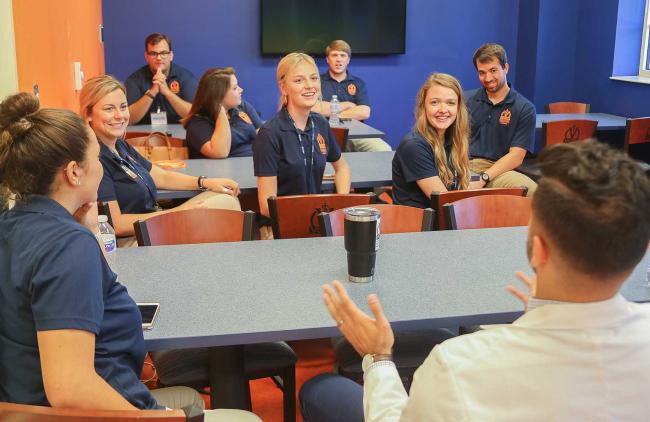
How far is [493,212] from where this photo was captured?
311cm

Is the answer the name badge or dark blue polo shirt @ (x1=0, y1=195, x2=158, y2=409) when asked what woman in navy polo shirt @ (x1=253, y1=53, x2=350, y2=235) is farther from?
the name badge

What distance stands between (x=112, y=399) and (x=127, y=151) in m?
2.30

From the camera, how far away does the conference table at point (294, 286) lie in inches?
78.3

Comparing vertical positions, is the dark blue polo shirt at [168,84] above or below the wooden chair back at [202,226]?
above

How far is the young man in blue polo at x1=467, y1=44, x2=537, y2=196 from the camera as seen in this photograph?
500 centimetres

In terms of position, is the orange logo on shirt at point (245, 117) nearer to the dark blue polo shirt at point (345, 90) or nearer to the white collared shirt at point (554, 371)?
the dark blue polo shirt at point (345, 90)

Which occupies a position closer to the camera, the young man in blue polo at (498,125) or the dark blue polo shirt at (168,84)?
the young man in blue polo at (498,125)

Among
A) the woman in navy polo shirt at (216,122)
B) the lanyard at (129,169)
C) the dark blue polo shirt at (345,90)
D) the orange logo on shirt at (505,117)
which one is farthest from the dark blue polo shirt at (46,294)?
the dark blue polo shirt at (345,90)

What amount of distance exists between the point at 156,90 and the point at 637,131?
3854mm

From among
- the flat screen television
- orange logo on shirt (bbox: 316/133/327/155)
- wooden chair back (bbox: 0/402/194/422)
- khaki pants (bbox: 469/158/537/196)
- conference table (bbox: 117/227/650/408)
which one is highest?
the flat screen television

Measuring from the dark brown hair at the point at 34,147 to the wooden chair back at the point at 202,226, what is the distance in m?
1.12

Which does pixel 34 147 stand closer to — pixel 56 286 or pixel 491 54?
pixel 56 286

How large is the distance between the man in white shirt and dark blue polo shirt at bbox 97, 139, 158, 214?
8.05 ft

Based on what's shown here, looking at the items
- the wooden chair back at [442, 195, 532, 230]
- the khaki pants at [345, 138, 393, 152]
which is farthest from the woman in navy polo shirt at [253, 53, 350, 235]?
the khaki pants at [345, 138, 393, 152]
